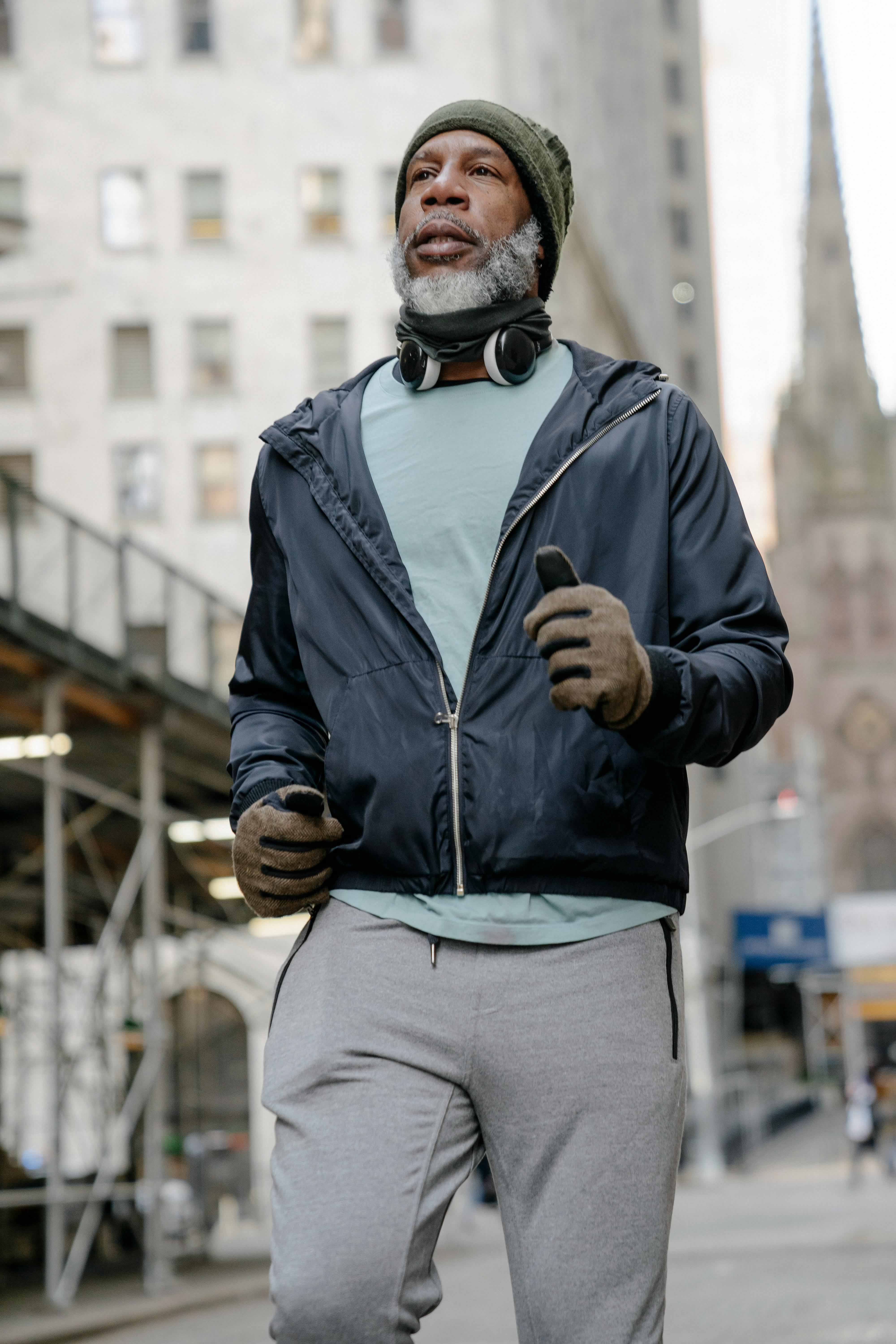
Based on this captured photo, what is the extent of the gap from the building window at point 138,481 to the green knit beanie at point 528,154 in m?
36.7

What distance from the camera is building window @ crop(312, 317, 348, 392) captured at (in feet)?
131

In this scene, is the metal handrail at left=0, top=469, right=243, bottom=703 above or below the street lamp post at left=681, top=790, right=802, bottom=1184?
above

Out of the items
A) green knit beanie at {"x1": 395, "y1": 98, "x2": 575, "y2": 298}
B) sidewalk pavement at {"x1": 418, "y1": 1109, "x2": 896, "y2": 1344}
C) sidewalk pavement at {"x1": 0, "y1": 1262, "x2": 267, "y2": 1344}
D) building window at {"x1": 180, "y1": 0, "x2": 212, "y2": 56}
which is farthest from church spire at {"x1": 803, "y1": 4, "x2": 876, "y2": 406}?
green knit beanie at {"x1": 395, "y1": 98, "x2": 575, "y2": 298}

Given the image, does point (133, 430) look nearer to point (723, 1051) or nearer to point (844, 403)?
point (723, 1051)

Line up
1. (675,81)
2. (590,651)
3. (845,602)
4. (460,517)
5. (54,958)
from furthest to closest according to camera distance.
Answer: (845,602) → (675,81) → (54,958) → (460,517) → (590,651)

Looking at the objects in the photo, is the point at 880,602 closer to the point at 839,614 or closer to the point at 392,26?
the point at 839,614

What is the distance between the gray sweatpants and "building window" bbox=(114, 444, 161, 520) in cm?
3729

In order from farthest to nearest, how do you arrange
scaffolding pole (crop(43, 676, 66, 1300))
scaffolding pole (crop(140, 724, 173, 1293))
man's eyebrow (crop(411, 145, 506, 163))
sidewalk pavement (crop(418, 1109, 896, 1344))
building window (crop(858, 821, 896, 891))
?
building window (crop(858, 821, 896, 891)) < scaffolding pole (crop(140, 724, 173, 1293)) < scaffolding pole (crop(43, 676, 66, 1300)) < sidewalk pavement (crop(418, 1109, 896, 1344)) < man's eyebrow (crop(411, 145, 506, 163))

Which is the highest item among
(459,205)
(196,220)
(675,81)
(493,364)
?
(675,81)

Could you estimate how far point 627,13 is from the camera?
2562 inches

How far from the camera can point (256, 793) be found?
262cm

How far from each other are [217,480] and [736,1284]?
27.2 meters

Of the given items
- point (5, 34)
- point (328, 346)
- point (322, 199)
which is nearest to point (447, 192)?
point (328, 346)

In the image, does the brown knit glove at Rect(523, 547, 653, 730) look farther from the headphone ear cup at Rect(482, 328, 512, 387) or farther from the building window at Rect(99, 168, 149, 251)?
the building window at Rect(99, 168, 149, 251)
